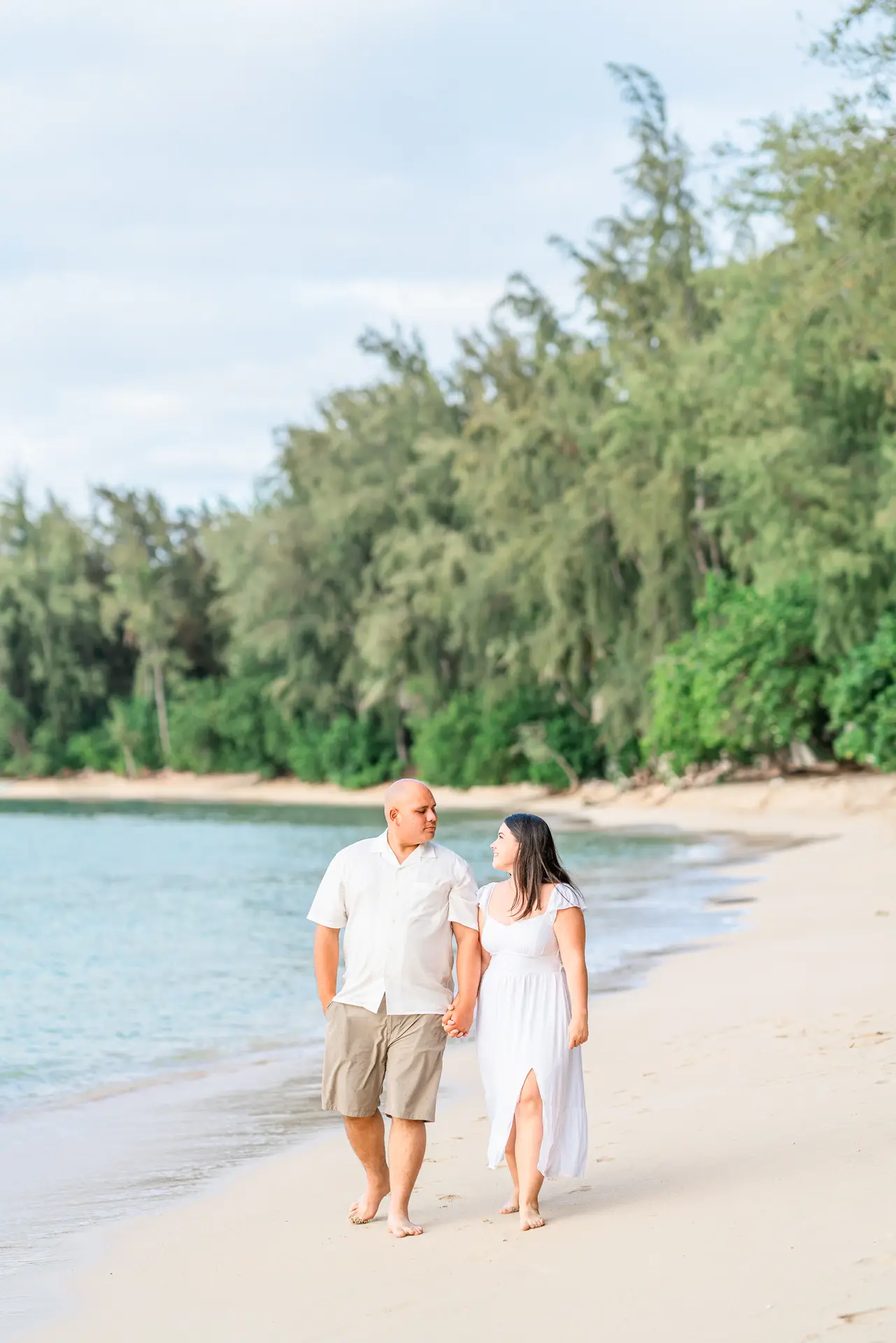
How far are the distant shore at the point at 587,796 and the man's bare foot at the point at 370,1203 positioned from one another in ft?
85.4

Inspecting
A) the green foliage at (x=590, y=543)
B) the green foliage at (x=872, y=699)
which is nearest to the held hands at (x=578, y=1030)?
the green foliage at (x=590, y=543)

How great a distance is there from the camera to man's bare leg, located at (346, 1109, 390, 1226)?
18.7ft

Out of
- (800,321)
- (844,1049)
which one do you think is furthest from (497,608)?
(844,1049)

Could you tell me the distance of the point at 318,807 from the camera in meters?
54.6

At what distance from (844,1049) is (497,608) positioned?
1580 inches

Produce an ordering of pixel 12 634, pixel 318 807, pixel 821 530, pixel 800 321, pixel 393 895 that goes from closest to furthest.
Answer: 1. pixel 393 895
2. pixel 800 321
3. pixel 821 530
4. pixel 318 807
5. pixel 12 634

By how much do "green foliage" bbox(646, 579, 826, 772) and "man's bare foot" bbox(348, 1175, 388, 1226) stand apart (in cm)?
3029

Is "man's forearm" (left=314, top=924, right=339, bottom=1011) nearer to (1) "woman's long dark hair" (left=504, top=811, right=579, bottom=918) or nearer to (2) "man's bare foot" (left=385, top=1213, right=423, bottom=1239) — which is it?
(1) "woman's long dark hair" (left=504, top=811, right=579, bottom=918)

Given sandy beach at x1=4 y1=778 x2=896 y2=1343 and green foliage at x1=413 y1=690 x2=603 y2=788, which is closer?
sandy beach at x1=4 y1=778 x2=896 y2=1343

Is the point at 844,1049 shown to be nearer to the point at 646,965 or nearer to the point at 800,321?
the point at 646,965

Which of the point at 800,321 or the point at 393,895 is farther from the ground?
the point at 800,321

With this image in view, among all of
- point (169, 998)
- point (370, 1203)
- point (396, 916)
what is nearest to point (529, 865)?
point (396, 916)

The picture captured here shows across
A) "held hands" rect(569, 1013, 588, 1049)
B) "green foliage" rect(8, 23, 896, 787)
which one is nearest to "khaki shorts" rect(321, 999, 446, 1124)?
"held hands" rect(569, 1013, 588, 1049)

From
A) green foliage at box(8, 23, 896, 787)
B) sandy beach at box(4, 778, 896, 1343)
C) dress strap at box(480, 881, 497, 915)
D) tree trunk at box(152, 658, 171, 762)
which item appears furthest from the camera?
tree trunk at box(152, 658, 171, 762)
